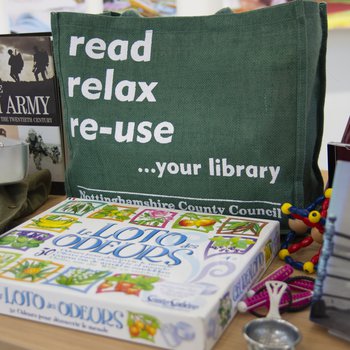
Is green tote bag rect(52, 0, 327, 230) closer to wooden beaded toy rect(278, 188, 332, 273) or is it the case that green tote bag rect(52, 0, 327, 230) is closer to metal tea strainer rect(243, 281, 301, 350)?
wooden beaded toy rect(278, 188, 332, 273)

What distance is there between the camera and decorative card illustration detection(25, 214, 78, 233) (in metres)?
0.50

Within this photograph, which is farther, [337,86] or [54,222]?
[337,86]

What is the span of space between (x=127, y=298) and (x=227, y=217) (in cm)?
18

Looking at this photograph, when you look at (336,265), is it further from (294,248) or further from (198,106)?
(198,106)

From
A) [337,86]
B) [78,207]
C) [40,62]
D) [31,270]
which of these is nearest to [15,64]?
[40,62]

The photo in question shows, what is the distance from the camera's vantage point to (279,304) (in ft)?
1.26

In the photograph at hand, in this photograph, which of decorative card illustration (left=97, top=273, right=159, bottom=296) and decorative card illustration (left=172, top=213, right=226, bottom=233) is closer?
decorative card illustration (left=97, top=273, right=159, bottom=296)

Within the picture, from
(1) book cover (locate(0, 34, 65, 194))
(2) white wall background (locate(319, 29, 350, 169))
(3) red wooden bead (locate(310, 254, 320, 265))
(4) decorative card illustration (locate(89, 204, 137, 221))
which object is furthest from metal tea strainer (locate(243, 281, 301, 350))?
(2) white wall background (locate(319, 29, 350, 169))

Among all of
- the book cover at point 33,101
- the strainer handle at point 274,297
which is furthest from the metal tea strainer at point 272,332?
the book cover at point 33,101

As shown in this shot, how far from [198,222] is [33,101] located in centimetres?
29

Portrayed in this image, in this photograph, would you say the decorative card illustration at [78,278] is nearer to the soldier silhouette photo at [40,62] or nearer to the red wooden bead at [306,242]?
the red wooden bead at [306,242]

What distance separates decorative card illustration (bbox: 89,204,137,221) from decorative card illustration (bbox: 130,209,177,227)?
1 centimetres

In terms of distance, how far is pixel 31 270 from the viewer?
1.35 feet

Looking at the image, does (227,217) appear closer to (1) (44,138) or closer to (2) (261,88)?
(2) (261,88)
